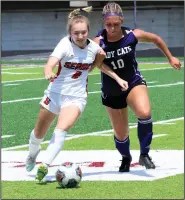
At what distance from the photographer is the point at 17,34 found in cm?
5912

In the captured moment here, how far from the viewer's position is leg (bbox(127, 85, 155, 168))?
9.69 m

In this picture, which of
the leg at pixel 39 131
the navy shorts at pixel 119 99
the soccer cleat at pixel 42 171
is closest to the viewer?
the soccer cleat at pixel 42 171

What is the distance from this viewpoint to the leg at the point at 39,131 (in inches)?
367

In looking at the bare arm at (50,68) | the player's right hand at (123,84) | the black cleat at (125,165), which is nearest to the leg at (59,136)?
the bare arm at (50,68)

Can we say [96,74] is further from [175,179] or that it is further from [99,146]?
[175,179]

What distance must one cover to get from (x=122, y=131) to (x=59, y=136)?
1.36 meters

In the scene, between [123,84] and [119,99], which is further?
[119,99]

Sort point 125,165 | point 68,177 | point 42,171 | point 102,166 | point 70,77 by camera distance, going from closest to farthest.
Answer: point 68,177 → point 42,171 → point 70,77 → point 125,165 → point 102,166

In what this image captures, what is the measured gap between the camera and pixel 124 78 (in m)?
9.84

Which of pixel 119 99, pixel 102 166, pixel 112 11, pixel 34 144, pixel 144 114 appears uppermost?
pixel 112 11

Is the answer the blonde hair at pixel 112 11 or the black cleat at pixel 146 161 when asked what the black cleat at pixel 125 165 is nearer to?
the black cleat at pixel 146 161

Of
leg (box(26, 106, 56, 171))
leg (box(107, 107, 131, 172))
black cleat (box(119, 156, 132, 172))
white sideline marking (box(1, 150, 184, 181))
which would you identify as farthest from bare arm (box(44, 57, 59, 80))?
black cleat (box(119, 156, 132, 172))

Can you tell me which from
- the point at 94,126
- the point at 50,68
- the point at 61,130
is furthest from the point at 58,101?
the point at 94,126

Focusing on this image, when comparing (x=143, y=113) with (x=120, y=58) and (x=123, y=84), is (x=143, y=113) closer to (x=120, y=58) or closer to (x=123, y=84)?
(x=123, y=84)
